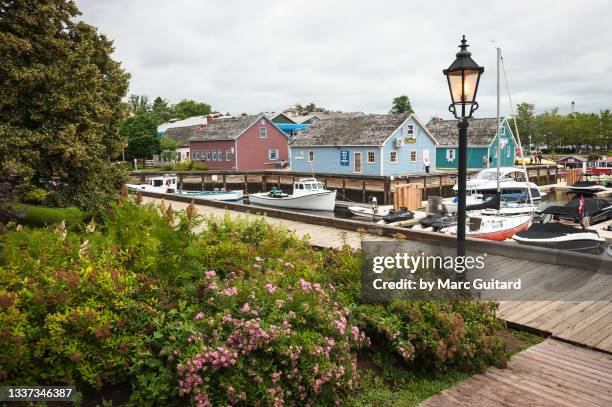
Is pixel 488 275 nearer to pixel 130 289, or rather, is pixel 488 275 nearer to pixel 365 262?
pixel 365 262

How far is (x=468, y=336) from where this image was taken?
5.61 meters

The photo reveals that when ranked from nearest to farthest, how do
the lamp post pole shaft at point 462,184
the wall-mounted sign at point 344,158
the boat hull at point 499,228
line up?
the lamp post pole shaft at point 462,184 < the boat hull at point 499,228 < the wall-mounted sign at point 344,158

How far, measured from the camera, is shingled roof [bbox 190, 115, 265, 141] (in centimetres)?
5446

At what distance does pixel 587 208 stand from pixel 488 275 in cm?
1866

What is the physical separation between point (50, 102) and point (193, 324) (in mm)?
11174

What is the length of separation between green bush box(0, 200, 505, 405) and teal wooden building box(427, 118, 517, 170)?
46.7 m

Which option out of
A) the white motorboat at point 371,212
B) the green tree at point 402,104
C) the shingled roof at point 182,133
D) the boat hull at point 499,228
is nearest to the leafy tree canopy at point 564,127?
the green tree at point 402,104

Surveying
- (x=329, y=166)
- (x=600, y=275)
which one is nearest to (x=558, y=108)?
(x=329, y=166)

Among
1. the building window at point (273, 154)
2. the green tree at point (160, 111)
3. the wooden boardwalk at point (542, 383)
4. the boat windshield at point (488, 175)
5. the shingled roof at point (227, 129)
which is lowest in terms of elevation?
the wooden boardwalk at point (542, 383)

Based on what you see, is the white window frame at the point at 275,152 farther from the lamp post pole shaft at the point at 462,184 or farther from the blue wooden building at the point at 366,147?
the lamp post pole shaft at the point at 462,184

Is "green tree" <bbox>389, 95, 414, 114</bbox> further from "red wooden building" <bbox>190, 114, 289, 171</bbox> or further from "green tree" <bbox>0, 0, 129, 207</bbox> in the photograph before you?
"green tree" <bbox>0, 0, 129, 207</bbox>

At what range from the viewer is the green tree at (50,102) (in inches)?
480

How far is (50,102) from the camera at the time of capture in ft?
41.9

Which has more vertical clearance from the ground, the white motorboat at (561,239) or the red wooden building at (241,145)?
the red wooden building at (241,145)
